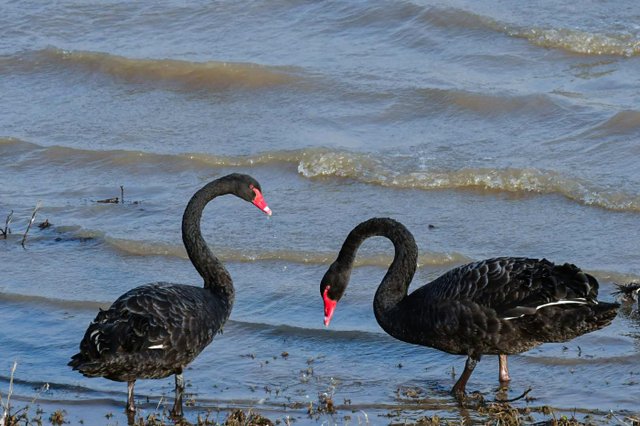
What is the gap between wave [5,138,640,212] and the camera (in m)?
11.1

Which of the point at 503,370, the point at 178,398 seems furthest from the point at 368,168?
the point at 178,398

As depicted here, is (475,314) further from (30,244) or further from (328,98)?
(328,98)

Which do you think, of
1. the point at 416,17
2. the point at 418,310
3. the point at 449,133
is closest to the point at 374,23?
the point at 416,17

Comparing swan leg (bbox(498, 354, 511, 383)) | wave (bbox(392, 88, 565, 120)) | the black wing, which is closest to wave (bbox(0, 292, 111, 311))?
the black wing

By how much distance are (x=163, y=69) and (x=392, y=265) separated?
7.86 m

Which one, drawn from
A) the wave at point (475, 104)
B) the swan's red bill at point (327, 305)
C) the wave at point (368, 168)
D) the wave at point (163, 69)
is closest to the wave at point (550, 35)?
the wave at point (475, 104)

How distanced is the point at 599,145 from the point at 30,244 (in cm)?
552

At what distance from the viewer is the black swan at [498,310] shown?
7.44 m

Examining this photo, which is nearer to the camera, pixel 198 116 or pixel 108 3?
pixel 198 116

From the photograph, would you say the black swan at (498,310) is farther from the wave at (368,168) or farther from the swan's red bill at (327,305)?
the wave at (368,168)

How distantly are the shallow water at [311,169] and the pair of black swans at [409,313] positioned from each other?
1.24 feet

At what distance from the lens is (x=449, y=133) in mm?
12852

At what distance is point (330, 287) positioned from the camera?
8.20m

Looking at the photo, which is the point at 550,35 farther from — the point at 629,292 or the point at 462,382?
the point at 462,382
